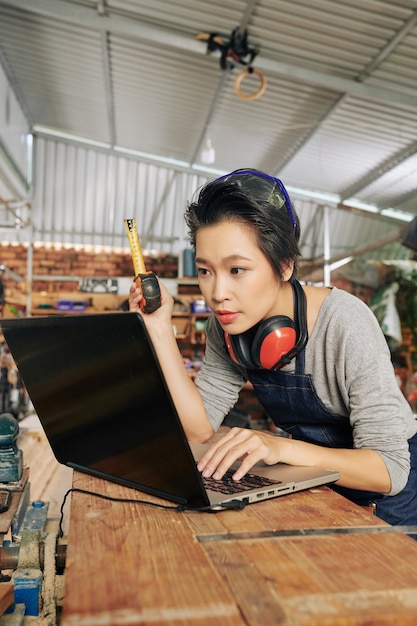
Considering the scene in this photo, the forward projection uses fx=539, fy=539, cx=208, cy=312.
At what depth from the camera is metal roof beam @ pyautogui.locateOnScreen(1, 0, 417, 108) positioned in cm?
427

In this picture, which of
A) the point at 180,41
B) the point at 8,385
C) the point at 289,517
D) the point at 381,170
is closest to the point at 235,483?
the point at 289,517

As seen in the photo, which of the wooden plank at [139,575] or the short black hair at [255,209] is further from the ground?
the short black hair at [255,209]

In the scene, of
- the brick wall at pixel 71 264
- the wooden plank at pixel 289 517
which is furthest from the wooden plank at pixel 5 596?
the brick wall at pixel 71 264

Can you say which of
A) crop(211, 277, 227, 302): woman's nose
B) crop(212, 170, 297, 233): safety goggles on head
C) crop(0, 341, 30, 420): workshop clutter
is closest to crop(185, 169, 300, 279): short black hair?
crop(212, 170, 297, 233): safety goggles on head

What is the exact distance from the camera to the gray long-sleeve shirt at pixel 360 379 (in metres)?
0.99

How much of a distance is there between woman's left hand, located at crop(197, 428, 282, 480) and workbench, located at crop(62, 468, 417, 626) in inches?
4.6

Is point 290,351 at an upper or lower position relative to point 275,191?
lower

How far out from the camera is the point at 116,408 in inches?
27.9

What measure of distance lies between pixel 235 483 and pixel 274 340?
0.33 meters

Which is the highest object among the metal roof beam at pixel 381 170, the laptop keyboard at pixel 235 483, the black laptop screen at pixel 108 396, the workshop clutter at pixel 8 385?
Result: the metal roof beam at pixel 381 170

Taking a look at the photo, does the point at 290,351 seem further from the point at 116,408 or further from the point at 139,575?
the point at 139,575

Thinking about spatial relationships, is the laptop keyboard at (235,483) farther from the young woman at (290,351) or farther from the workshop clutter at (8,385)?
the workshop clutter at (8,385)

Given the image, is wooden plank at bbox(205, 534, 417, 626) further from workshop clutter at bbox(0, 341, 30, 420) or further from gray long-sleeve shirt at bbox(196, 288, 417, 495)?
workshop clutter at bbox(0, 341, 30, 420)

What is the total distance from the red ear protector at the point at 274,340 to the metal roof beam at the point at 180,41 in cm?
365
